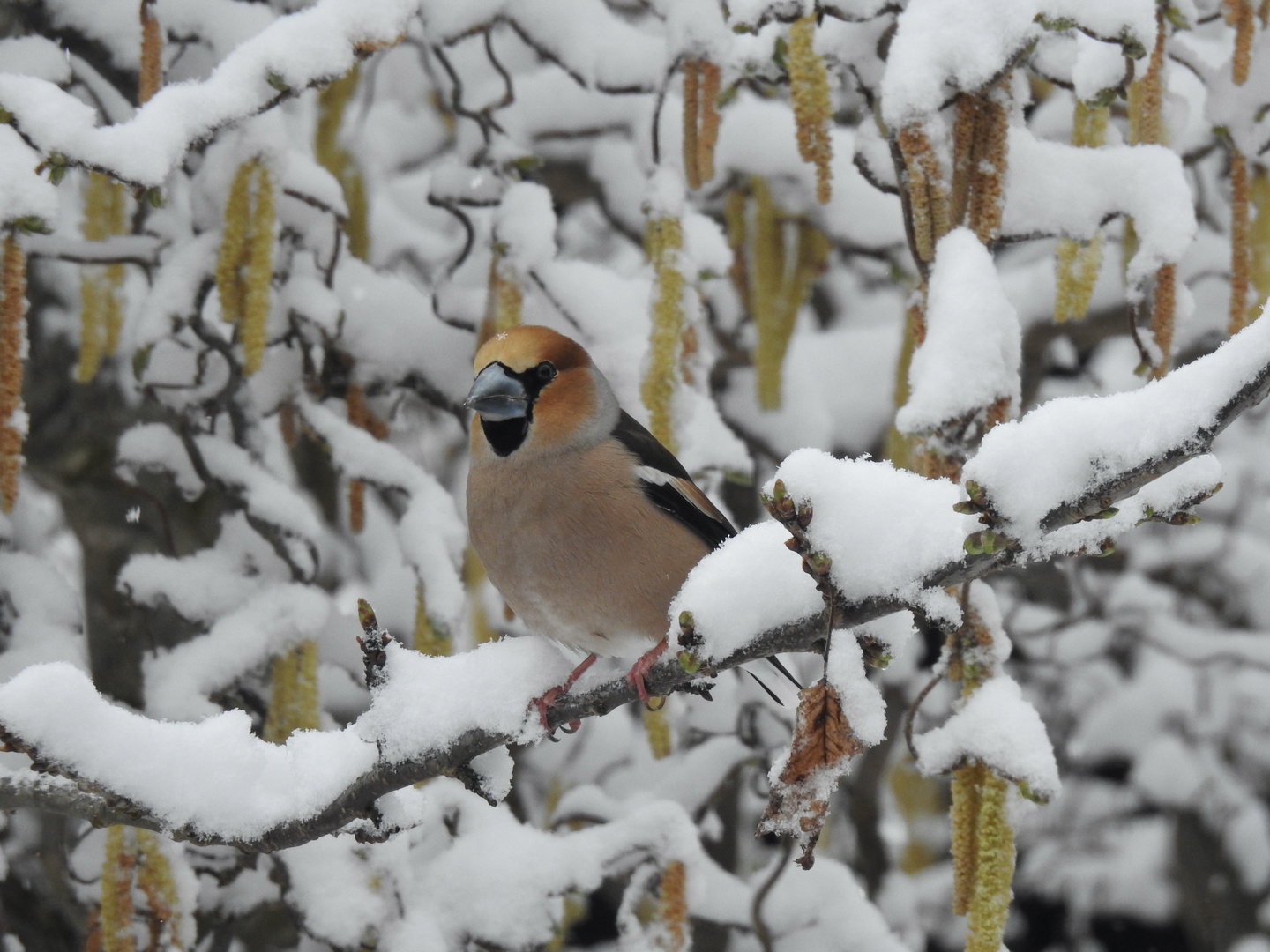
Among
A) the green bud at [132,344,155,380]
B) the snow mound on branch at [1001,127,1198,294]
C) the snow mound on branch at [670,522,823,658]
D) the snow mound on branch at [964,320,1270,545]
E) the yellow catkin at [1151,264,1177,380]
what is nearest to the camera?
the snow mound on branch at [964,320,1270,545]

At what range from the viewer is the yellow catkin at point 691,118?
9.55ft

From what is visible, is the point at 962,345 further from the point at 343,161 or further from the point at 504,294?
the point at 343,161

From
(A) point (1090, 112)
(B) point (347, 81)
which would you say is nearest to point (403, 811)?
(A) point (1090, 112)

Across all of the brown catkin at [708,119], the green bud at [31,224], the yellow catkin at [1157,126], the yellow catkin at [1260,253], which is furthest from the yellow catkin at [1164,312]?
the green bud at [31,224]

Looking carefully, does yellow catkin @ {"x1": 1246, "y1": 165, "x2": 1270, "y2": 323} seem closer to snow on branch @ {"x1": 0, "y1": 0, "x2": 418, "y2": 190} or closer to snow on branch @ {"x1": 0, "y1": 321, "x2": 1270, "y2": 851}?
snow on branch @ {"x1": 0, "y1": 321, "x2": 1270, "y2": 851}

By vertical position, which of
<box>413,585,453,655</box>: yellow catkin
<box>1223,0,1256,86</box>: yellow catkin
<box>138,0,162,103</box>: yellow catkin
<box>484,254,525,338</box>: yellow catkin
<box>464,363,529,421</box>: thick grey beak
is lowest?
<box>413,585,453,655</box>: yellow catkin

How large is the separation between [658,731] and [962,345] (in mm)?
1201

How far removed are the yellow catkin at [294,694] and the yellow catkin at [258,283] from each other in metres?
0.68

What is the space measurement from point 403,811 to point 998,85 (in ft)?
5.42

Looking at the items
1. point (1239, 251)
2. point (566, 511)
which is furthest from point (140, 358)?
point (1239, 251)

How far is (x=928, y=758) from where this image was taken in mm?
2188

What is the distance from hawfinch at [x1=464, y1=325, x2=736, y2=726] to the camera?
300 cm

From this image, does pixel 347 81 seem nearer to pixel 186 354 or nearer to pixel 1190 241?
pixel 186 354

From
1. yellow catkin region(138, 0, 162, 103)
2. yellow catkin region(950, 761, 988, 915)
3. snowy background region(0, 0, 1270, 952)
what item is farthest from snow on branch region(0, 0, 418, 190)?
yellow catkin region(950, 761, 988, 915)
